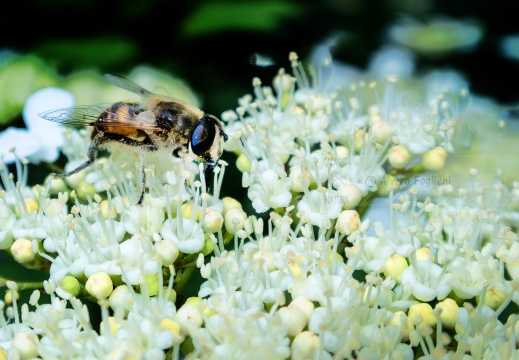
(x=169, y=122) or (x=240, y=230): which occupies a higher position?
(x=169, y=122)

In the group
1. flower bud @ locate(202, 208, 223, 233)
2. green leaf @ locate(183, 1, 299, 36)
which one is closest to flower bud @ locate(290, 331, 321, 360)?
flower bud @ locate(202, 208, 223, 233)

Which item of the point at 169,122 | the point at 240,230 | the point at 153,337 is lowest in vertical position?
the point at 153,337

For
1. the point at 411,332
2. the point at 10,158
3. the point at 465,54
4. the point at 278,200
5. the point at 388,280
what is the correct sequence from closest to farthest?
1. the point at 411,332
2. the point at 388,280
3. the point at 278,200
4. the point at 10,158
5. the point at 465,54

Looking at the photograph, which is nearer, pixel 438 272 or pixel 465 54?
pixel 438 272

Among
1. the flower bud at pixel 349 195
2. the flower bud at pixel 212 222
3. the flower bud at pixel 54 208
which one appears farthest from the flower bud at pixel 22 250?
the flower bud at pixel 349 195

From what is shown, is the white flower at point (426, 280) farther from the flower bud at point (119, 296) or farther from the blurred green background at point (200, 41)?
the blurred green background at point (200, 41)

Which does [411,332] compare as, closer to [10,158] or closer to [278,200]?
[278,200]

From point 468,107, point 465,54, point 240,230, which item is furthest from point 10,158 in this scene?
point 465,54
